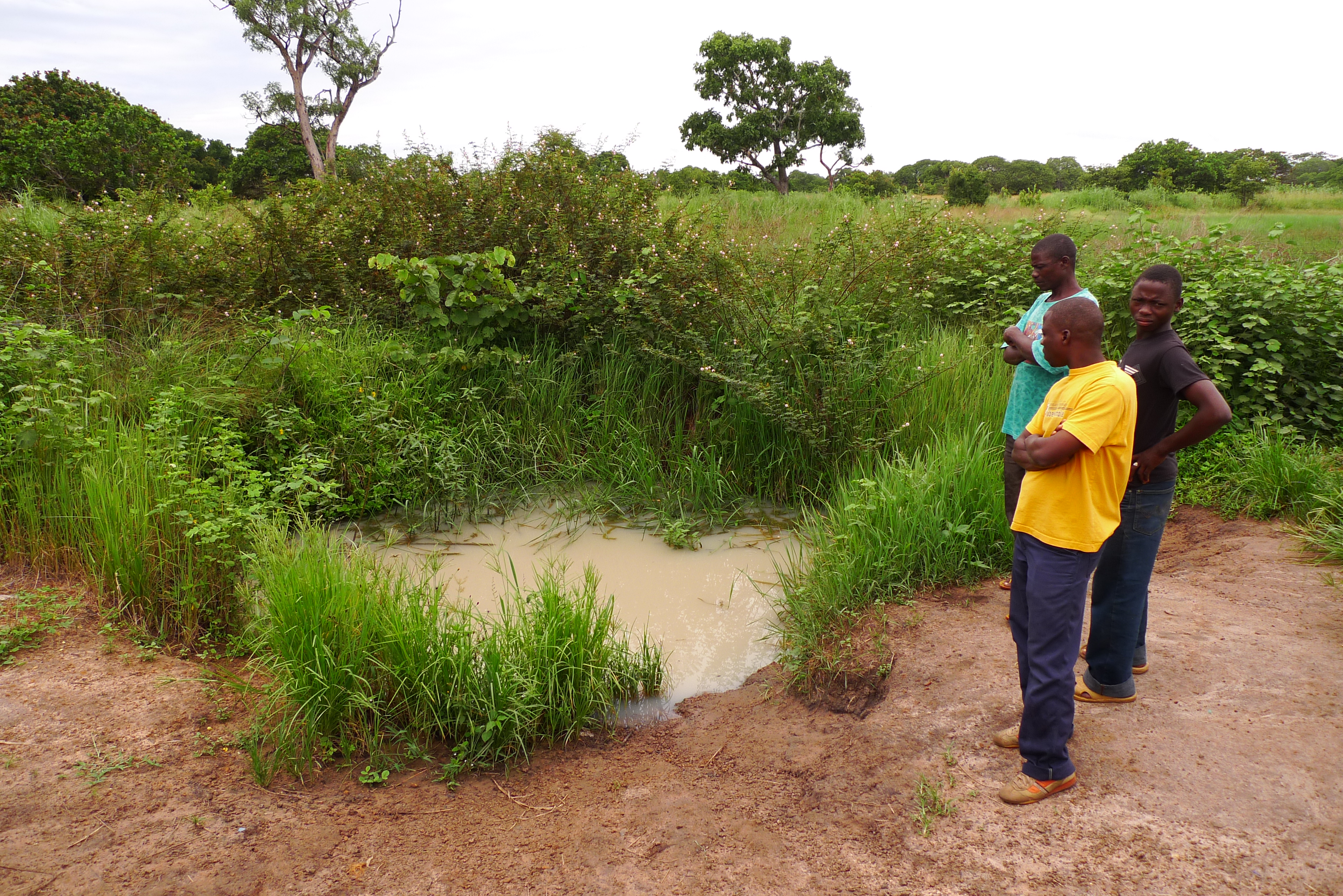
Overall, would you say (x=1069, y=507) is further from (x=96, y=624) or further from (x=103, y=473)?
(x=103, y=473)

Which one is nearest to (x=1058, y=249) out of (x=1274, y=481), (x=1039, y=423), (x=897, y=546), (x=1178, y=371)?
(x=1178, y=371)

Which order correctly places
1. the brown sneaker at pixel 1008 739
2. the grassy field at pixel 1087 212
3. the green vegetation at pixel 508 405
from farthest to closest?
the grassy field at pixel 1087 212 < the green vegetation at pixel 508 405 < the brown sneaker at pixel 1008 739

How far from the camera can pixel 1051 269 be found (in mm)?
3365

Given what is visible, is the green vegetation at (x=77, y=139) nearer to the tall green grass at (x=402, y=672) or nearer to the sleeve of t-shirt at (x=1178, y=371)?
the tall green grass at (x=402, y=672)

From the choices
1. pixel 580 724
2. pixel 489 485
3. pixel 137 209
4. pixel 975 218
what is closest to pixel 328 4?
pixel 137 209

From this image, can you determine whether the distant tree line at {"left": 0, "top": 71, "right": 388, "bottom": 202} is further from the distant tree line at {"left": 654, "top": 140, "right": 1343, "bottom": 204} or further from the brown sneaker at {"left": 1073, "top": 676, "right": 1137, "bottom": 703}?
the brown sneaker at {"left": 1073, "top": 676, "right": 1137, "bottom": 703}

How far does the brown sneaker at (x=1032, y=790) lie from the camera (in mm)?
2676

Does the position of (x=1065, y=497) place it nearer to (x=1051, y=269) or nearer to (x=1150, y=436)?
(x=1150, y=436)

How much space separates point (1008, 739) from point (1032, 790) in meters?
0.32

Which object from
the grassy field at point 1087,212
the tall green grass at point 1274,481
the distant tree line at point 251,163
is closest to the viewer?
the tall green grass at point 1274,481

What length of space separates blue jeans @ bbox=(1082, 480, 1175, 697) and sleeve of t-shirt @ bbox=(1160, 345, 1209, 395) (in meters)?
0.37

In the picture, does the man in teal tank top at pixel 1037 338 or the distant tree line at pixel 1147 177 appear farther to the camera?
the distant tree line at pixel 1147 177

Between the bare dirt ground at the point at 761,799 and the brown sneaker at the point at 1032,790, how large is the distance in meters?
0.04

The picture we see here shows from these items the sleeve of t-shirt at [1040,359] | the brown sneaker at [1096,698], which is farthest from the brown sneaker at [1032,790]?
the sleeve of t-shirt at [1040,359]
